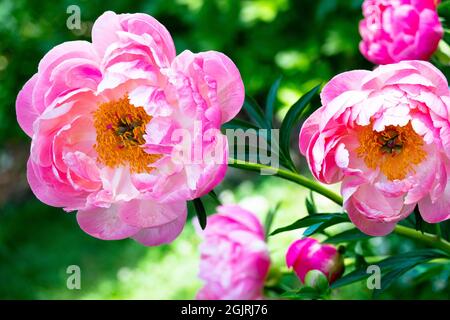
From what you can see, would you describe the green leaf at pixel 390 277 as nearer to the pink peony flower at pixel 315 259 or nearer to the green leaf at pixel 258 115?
the pink peony flower at pixel 315 259

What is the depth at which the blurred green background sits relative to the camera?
3.07m

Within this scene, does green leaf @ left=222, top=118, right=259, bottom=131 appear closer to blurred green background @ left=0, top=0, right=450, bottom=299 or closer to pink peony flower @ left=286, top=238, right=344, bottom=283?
pink peony flower @ left=286, top=238, right=344, bottom=283

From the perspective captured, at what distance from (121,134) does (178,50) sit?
2.74 metres

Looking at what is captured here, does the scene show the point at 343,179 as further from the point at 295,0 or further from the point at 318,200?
the point at 295,0

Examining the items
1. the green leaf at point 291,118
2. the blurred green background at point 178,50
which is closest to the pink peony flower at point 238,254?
the green leaf at point 291,118

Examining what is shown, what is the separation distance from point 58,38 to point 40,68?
3229 millimetres

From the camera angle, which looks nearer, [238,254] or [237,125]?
[237,125]

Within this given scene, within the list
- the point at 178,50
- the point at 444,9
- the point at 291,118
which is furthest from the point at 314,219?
the point at 178,50

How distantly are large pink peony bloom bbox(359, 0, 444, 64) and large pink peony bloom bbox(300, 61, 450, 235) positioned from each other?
0.20 metres

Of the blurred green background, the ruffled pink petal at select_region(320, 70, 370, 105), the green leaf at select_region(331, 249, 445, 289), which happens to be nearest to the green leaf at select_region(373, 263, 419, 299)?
the green leaf at select_region(331, 249, 445, 289)

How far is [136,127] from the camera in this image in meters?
0.78

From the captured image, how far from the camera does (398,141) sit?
2.52 ft

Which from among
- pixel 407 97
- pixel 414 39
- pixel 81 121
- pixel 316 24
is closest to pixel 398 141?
pixel 407 97

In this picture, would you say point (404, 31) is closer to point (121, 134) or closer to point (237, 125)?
point (237, 125)
